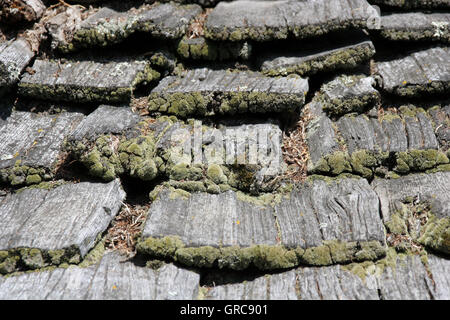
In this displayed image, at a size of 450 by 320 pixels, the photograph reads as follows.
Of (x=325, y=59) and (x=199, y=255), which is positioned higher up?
(x=325, y=59)

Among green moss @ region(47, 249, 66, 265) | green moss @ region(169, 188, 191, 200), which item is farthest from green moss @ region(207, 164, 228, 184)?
green moss @ region(47, 249, 66, 265)

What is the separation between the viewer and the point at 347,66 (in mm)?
4445

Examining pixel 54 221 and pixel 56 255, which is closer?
pixel 56 255

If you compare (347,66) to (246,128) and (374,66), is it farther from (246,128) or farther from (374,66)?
(246,128)

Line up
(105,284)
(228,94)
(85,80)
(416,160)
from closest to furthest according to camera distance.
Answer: (105,284) → (416,160) → (228,94) → (85,80)

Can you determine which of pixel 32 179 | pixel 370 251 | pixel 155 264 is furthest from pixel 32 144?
pixel 370 251

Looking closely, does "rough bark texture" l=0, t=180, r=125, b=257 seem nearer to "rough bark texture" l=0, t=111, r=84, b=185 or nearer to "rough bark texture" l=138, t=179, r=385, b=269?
"rough bark texture" l=0, t=111, r=84, b=185

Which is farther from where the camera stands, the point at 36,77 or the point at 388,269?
the point at 36,77

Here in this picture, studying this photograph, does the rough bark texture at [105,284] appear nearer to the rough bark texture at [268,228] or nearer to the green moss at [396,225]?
the rough bark texture at [268,228]

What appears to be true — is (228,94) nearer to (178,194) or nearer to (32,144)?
(178,194)

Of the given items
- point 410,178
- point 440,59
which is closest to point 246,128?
point 410,178

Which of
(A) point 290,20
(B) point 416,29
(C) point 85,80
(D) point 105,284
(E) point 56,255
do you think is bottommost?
(D) point 105,284

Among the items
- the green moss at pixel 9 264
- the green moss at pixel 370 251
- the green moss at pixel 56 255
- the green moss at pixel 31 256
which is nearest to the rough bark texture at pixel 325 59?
the green moss at pixel 370 251
